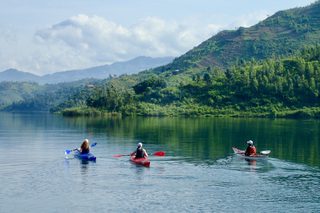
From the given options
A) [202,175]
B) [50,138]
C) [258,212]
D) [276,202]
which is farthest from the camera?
[50,138]

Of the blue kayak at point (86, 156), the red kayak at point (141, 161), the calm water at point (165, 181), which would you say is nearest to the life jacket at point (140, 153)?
the red kayak at point (141, 161)

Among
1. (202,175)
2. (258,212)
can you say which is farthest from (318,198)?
(202,175)

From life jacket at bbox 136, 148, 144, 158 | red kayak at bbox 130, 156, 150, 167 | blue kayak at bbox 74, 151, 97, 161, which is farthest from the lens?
blue kayak at bbox 74, 151, 97, 161

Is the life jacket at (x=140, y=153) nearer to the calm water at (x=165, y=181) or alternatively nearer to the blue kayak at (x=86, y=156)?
the calm water at (x=165, y=181)

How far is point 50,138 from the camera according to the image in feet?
344

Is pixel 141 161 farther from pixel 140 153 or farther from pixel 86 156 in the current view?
pixel 86 156

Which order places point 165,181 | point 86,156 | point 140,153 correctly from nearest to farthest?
point 165,181 < point 140,153 < point 86,156

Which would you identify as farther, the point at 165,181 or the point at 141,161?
the point at 141,161

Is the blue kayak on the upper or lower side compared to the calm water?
upper

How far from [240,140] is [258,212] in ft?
190

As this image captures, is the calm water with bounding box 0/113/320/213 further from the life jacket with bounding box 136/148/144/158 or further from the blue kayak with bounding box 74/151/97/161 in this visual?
the life jacket with bounding box 136/148/144/158

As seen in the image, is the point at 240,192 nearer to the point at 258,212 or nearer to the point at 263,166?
the point at 258,212

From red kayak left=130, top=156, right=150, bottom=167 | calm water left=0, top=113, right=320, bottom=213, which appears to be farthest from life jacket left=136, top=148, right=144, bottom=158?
calm water left=0, top=113, right=320, bottom=213

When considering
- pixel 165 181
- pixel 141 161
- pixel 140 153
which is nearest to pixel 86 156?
pixel 140 153
